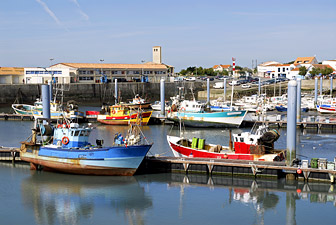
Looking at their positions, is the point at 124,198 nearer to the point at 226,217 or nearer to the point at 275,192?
the point at 226,217

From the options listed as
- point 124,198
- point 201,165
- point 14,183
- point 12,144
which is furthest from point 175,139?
point 12,144

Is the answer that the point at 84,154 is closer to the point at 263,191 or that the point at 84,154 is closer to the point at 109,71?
the point at 263,191

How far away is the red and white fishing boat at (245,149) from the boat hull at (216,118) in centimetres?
1877

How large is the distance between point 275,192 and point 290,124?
3.92 m

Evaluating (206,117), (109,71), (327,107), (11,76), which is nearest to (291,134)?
(206,117)

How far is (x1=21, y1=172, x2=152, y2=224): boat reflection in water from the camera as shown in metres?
21.8

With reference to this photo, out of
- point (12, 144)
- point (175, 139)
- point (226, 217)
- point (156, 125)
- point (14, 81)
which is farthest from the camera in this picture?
point (14, 81)

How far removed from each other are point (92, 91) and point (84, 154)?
59269mm

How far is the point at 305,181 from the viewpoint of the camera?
25.6 m

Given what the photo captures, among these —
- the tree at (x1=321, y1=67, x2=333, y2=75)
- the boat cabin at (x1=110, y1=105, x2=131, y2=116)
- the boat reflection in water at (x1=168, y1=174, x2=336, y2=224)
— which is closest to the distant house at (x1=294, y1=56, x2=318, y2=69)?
the tree at (x1=321, y1=67, x2=333, y2=75)

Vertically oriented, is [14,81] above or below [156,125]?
above

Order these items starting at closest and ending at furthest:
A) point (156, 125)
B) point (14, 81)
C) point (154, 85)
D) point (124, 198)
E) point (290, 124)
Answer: point (124, 198), point (290, 124), point (156, 125), point (14, 81), point (154, 85)

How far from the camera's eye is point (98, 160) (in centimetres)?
2686

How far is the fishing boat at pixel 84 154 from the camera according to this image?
26.7m
